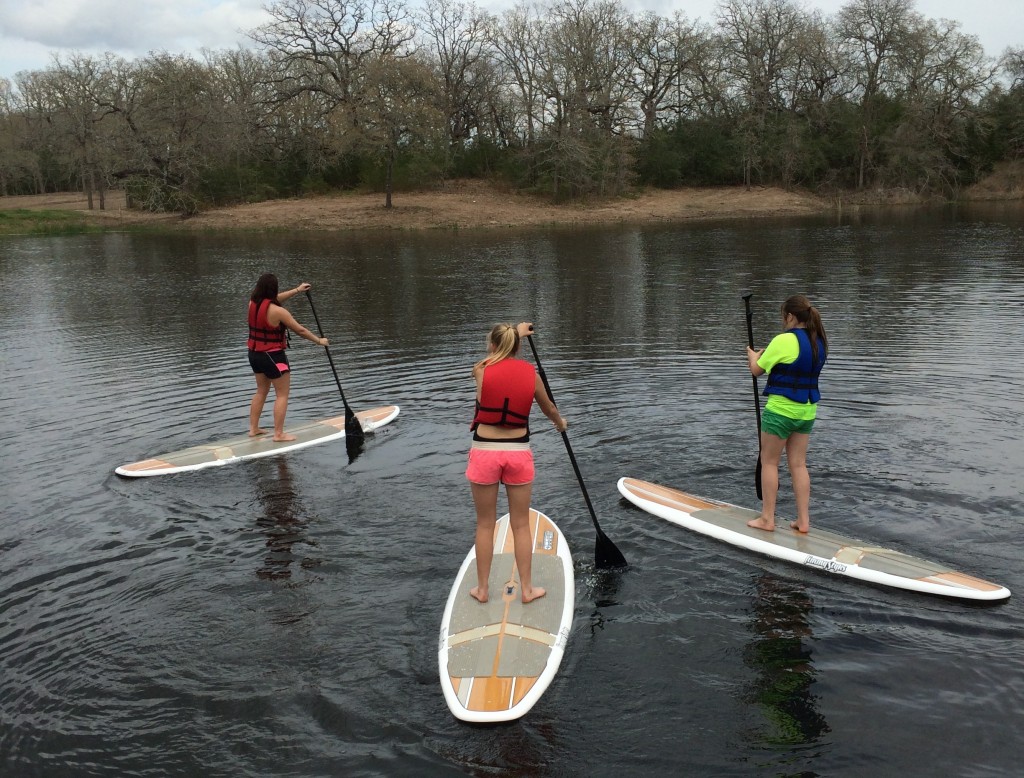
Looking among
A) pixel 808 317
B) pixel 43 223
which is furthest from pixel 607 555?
pixel 43 223

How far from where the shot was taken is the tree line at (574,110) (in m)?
53.1

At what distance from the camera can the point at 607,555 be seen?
6.82m

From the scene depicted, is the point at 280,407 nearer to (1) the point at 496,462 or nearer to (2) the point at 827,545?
(1) the point at 496,462

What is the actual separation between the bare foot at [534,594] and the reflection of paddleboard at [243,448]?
492 centimetres

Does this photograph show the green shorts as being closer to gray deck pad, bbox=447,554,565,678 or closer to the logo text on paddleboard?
the logo text on paddleboard

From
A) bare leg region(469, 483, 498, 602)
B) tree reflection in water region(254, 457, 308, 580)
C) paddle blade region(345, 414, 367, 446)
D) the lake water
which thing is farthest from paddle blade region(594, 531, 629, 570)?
paddle blade region(345, 414, 367, 446)

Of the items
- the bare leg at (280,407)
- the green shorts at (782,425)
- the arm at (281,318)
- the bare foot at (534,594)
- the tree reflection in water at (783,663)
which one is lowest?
the tree reflection in water at (783,663)

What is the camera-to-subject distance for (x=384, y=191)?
57.7 m

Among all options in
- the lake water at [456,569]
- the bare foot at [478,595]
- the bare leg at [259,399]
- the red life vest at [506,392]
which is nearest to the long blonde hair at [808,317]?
the lake water at [456,569]

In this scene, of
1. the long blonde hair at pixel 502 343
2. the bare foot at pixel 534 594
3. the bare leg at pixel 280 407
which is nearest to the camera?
the long blonde hair at pixel 502 343

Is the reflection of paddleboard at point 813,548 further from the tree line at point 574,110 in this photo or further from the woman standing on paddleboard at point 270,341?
the tree line at point 574,110

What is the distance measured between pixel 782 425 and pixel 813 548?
3.48 ft

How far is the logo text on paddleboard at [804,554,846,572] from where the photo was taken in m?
6.59

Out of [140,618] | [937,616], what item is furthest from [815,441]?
[140,618]
